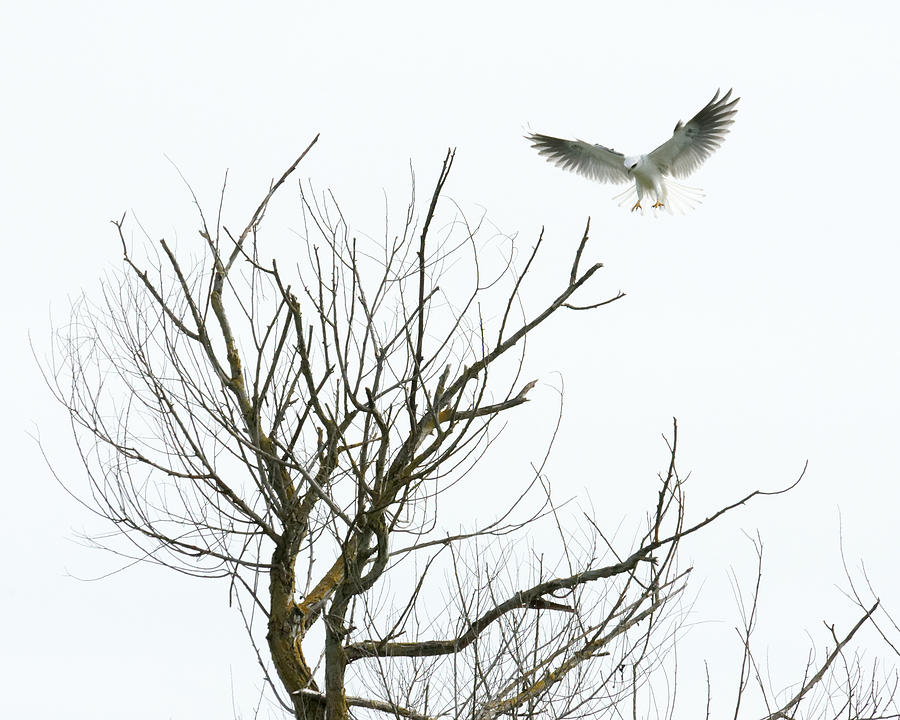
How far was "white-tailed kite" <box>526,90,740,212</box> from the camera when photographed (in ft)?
29.8

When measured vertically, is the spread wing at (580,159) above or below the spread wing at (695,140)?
above

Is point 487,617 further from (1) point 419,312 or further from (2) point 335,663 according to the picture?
(1) point 419,312

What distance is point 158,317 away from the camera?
446 centimetres

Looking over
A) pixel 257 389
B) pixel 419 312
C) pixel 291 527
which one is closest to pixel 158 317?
pixel 257 389

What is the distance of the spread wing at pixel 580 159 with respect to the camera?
32.8 ft

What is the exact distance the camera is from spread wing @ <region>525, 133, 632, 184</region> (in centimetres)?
998

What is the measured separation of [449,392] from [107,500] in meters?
1.54

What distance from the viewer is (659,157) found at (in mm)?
9484

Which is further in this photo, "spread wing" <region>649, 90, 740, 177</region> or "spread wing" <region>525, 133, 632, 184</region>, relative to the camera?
"spread wing" <region>525, 133, 632, 184</region>

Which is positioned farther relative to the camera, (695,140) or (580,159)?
(580,159)

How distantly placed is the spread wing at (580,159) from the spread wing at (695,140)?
1.70 ft

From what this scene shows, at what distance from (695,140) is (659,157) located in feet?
1.15

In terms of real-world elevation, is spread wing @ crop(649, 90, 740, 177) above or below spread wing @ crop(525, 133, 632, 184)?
below

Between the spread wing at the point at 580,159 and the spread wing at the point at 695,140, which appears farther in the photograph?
the spread wing at the point at 580,159
